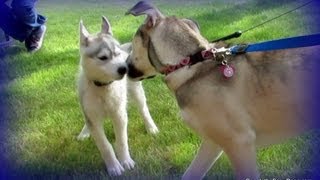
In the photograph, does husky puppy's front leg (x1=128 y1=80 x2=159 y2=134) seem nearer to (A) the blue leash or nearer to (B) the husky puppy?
(B) the husky puppy

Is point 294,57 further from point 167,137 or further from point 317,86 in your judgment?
point 167,137

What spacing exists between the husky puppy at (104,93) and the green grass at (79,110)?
0.14 metres

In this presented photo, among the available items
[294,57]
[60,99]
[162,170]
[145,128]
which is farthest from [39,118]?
[294,57]

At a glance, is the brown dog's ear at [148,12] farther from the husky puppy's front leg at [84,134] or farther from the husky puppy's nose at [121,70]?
the husky puppy's front leg at [84,134]

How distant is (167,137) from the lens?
197 inches

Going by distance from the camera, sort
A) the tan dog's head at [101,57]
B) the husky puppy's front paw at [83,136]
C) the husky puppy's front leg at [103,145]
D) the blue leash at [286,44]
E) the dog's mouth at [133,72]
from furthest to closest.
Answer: the husky puppy's front paw at [83,136] → the husky puppy's front leg at [103,145] → the tan dog's head at [101,57] → the dog's mouth at [133,72] → the blue leash at [286,44]

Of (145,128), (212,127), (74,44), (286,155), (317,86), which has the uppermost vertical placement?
(317,86)

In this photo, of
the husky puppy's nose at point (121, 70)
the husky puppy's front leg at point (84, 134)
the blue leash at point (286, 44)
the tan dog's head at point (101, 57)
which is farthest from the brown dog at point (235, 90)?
the husky puppy's front leg at point (84, 134)

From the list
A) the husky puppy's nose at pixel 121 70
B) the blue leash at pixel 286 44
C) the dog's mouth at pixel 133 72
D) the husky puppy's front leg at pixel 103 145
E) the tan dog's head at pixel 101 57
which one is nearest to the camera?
the blue leash at pixel 286 44

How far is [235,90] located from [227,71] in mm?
129

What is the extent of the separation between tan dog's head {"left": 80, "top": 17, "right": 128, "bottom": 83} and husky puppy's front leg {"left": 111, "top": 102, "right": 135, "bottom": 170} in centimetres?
31

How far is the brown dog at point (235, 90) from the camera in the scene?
10.9ft

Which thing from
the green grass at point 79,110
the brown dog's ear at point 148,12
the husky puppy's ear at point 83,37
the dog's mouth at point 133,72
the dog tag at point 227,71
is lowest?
the green grass at point 79,110

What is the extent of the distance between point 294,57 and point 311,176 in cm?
118
